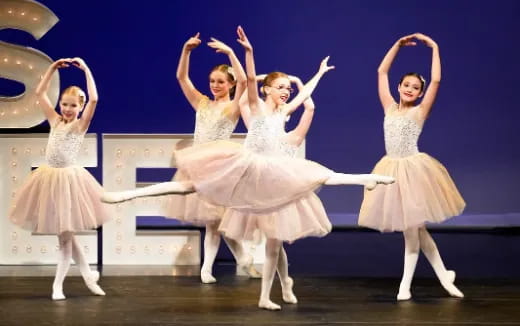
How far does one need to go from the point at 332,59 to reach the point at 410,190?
2.89 m

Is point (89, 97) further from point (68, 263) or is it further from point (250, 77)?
point (250, 77)

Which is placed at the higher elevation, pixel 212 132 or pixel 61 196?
pixel 212 132

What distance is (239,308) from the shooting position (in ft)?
12.9

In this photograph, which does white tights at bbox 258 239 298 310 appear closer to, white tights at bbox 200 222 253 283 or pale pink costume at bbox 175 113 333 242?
pale pink costume at bbox 175 113 333 242

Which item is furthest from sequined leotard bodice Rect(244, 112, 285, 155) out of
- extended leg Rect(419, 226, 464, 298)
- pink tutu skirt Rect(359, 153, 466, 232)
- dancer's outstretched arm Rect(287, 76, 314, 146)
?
extended leg Rect(419, 226, 464, 298)

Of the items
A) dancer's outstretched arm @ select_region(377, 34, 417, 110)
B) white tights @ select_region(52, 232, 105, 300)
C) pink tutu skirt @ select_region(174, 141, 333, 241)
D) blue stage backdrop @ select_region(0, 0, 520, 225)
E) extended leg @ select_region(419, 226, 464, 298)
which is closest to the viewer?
pink tutu skirt @ select_region(174, 141, 333, 241)

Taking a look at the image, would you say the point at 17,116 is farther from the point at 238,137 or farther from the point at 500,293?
the point at 500,293

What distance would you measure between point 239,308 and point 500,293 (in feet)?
4.55

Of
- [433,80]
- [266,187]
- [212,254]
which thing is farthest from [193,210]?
[433,80]

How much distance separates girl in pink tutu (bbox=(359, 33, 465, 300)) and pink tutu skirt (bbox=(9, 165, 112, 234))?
143 cm

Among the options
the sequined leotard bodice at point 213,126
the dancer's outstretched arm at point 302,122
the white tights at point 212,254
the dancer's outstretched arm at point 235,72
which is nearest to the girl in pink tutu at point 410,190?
the dancer's outstretched arm at point 302,122

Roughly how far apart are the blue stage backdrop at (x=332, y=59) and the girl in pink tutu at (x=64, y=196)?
7.92 ft

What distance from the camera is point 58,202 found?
4.24m

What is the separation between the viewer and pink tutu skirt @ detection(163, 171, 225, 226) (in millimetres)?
4914
